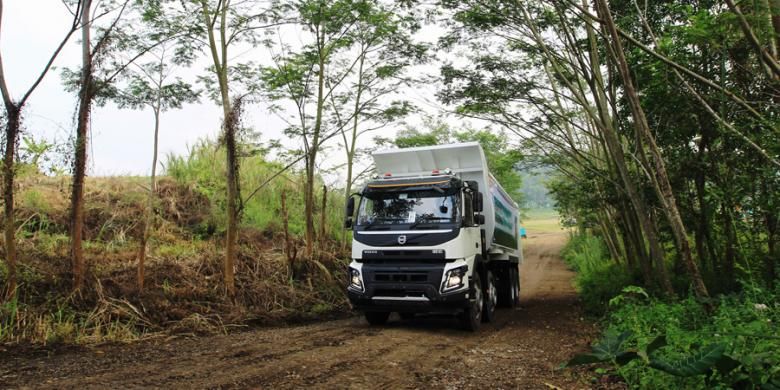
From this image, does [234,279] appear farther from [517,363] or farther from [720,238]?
[720,238]

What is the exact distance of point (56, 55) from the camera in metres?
7.17

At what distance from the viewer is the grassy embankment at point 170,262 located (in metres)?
7.59

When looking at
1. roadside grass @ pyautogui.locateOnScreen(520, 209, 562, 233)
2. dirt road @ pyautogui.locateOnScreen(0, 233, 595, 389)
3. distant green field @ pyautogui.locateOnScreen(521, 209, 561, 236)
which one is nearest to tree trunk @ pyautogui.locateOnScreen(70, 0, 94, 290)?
dirt road @ pyautogui.locateOnScreen(0, 233, 595, 389)

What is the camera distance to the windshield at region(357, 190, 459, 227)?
8.51 metres

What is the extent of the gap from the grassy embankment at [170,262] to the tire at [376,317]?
1.69m

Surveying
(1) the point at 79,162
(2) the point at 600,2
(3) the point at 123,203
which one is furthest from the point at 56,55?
(2) the point at 600,2

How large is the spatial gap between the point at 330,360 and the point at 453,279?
8.91ft

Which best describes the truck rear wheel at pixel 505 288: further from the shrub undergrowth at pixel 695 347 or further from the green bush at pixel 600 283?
the shrub undergrowth at pixel 695 347

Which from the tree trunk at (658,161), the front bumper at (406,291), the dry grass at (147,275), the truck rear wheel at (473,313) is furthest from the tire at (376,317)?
the tree trunk at (658,161)

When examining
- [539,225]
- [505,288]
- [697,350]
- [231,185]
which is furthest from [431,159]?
[539,225]

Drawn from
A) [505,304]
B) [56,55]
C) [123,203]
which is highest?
[56,55]

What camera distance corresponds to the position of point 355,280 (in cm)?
859

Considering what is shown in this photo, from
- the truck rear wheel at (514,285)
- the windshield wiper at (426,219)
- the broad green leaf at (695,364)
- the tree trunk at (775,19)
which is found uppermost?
the tree trunk at (775,19)

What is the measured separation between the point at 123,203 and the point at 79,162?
552 cm
